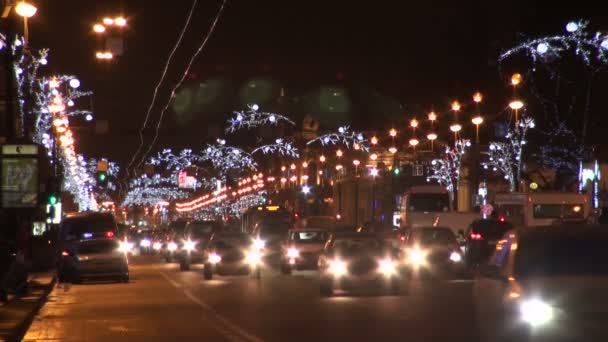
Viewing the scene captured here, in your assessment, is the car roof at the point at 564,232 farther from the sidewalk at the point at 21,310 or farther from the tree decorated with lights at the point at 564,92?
the tree decorated with lights at the point at 564,92

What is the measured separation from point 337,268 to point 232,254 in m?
12.0

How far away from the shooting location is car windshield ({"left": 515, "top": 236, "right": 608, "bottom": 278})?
12758mm

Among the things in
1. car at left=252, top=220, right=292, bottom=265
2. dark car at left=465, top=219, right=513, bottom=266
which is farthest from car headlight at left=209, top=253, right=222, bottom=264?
dark car at left=465, top=219, right=513, bottom=266

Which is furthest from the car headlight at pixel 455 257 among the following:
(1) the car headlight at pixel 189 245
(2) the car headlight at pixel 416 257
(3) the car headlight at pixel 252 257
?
(1) the car headlight at pixel 189 245

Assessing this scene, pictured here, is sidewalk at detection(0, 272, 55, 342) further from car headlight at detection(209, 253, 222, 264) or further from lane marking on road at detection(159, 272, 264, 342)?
car headlight at detection(209, 253, 222, 264)

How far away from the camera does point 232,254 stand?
3994 cm

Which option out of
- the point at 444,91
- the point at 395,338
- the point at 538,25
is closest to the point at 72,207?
the point at 444,91

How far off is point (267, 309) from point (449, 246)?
13366 millimetres

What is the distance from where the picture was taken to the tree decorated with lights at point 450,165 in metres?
78.3

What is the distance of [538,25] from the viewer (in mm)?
61969

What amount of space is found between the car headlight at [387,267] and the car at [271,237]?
16.9m

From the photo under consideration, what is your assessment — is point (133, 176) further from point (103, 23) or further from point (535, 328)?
point (535, 328)

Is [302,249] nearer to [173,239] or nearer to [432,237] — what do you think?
[432,237]

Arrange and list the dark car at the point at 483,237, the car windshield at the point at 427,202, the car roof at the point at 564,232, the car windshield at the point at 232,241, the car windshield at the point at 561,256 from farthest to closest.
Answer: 1. the car windshield at the point at 427,202
2. the car windshield at the point at 232,241
3. the dark car at the point at 483,237
4. the car roof at the point at 564,232
5. the car windshield at the point at 561,256
